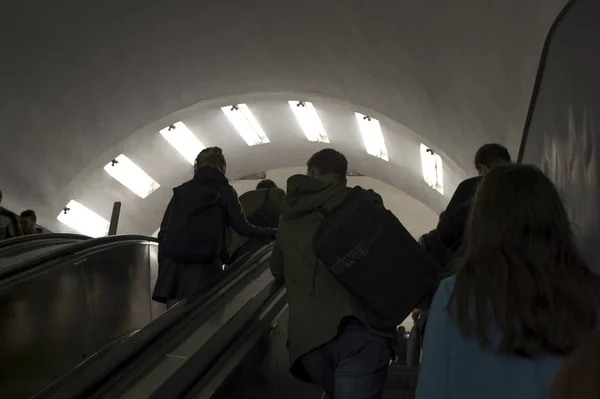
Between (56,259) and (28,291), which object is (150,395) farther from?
(56,259)

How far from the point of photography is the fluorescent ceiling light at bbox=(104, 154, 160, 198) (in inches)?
463

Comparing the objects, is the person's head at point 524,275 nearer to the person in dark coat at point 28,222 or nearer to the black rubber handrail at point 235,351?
the black rubber handrail at point 235,351

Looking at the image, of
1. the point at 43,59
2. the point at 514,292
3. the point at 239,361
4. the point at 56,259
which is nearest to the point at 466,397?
the point at 514,292

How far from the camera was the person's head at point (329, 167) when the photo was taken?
2.83m

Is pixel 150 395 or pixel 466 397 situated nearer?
pixel 466 397

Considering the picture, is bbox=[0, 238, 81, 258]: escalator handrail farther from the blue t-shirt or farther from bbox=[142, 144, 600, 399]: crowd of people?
the blue t-shirt

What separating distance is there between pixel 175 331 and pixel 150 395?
0.78 m

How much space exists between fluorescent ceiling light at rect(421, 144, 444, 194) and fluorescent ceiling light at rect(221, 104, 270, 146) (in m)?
3.32

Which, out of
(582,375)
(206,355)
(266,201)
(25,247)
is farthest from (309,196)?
(25,247)

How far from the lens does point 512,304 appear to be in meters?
1.46

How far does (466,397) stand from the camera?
149 centimetres

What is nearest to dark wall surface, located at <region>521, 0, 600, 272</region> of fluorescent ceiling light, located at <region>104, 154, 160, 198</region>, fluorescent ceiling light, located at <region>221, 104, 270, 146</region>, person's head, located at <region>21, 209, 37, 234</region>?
person's head, located at <region>21, 209, 37, 234</region>

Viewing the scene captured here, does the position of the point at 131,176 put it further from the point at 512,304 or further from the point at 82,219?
the point at 512,304

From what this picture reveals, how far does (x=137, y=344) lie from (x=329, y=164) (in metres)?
1.23
